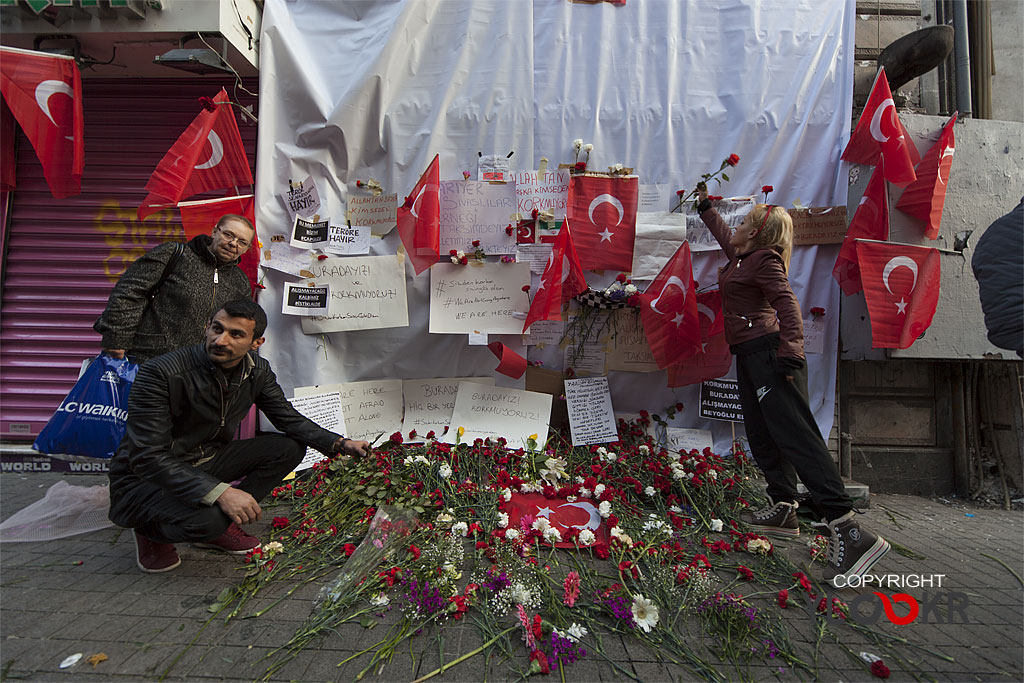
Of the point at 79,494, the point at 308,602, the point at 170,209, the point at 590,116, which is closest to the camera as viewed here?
the point at 308,602

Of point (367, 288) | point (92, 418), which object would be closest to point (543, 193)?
point (367, 288)

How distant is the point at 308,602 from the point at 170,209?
11.9ft

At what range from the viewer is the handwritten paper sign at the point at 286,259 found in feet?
12.7

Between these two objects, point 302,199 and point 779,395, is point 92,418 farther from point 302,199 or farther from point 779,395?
point 779,395

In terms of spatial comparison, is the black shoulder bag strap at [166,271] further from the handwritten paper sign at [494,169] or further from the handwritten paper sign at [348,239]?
the handwritten paper sign at [494,169]

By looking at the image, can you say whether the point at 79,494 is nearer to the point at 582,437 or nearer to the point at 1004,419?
the point at 582,437

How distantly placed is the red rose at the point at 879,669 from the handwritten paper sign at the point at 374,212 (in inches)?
Answer: 146

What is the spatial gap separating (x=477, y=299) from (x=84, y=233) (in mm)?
3361

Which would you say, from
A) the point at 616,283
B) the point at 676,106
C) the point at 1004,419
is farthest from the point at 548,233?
the point at 1004,419

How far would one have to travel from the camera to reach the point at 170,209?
13.9ft

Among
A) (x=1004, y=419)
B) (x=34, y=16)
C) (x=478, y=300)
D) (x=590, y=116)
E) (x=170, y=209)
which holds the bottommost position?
(x=1004, y=419)

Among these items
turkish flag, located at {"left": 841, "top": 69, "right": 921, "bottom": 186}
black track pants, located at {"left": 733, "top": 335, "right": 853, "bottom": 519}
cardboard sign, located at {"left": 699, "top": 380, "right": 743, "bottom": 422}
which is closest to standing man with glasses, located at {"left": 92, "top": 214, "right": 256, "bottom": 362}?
black track pants, located at {"left": 733, "top": 335, "right": 853, "bottom": 519}

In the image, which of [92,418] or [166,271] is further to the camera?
[166,271]

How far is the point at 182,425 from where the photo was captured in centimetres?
237
